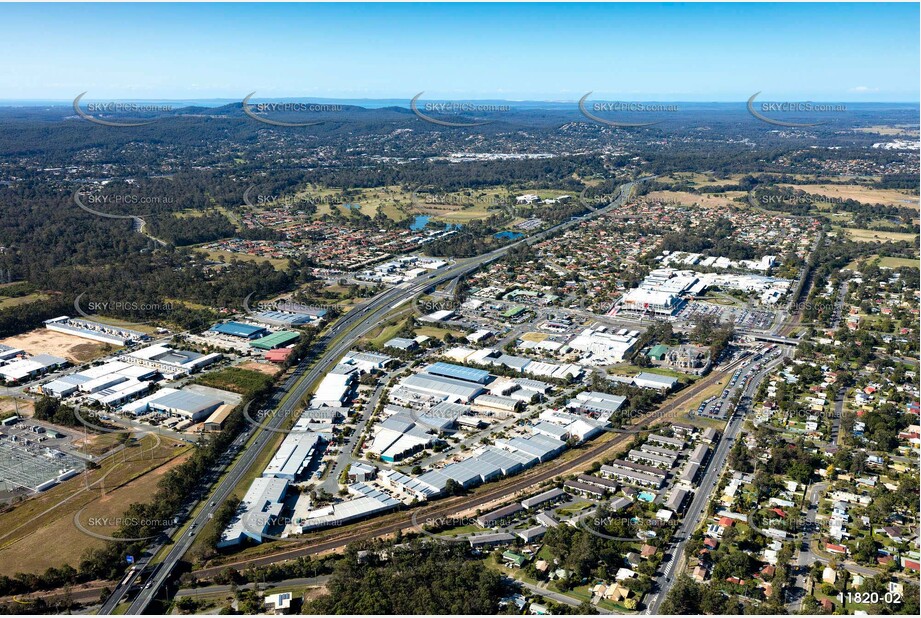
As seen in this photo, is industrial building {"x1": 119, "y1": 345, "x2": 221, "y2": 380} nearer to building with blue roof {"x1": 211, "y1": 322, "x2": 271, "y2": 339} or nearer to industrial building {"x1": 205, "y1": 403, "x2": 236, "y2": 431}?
building with blue roof {"x1": 211, "y1": 322, "x2": 271, "y2": 339}

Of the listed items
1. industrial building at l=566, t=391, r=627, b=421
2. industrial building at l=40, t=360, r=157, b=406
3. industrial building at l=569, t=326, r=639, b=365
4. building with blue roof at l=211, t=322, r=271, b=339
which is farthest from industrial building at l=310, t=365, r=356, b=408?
industrial building at l=569, t=326, r=639, b=365

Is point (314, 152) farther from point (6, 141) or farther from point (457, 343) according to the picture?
point (457, 343)

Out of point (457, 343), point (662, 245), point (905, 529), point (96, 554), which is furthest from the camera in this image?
point (662, 245)

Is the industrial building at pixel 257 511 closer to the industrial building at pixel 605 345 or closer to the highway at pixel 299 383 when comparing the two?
the highway at pixel 299 383

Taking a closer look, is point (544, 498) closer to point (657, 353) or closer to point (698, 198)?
point (657, 353)

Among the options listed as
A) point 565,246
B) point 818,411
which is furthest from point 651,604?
point 565,246
